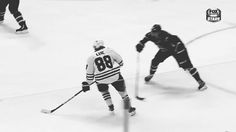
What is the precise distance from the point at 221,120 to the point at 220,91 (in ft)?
3.04

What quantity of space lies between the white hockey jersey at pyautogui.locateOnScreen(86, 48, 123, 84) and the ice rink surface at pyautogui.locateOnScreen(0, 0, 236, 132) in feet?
1.64

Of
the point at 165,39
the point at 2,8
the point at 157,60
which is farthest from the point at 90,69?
the point at 2,8

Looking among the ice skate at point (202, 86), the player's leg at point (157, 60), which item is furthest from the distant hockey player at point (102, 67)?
the ice skate at point (202, 86)

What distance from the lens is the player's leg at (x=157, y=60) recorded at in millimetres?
6066

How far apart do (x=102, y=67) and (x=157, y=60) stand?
4.38 feet

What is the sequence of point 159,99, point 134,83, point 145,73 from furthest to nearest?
point 145,73 → point 134,83 → point 159,99

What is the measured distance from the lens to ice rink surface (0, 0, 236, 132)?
204 inches

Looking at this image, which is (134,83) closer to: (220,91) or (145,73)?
(145,73)

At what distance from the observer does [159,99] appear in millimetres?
5789

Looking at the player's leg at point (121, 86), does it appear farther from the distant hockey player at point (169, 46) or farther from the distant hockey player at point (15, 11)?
the distant hockey player at point (15, 11)

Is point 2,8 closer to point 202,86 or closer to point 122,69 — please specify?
point 122,69

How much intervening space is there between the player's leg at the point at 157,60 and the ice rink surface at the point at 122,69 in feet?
0.38

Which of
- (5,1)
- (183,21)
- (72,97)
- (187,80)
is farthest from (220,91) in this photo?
(5,1)

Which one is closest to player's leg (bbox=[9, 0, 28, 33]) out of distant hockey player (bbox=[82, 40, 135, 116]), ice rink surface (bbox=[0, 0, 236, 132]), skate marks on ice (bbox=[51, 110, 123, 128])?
ice rink surface (bbox=[0, 0, 236, 132])
